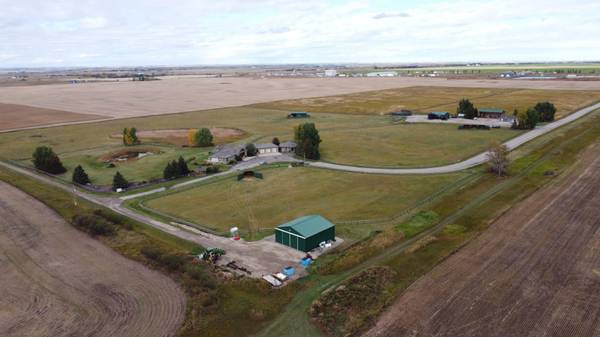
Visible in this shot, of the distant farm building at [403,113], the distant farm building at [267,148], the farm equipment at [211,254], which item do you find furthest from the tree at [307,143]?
the distant farm building at [403,113]

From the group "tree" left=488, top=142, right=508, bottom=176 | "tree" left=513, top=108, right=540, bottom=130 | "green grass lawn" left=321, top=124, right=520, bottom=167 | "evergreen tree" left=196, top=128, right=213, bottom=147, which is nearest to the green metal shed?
"green grass lawn" left=321, top=124, right=520, bottom=167

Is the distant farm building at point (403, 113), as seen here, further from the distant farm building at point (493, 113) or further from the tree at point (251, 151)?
the tree at point (251, 151)

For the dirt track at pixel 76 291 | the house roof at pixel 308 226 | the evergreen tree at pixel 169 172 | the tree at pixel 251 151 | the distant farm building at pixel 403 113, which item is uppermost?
the distant farm building at pixel 403 113

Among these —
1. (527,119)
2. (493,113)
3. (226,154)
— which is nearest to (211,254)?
(226,154)

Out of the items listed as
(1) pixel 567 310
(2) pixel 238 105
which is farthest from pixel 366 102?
(1) pixel 567 310

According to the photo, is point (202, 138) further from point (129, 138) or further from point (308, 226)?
point (308, 226)

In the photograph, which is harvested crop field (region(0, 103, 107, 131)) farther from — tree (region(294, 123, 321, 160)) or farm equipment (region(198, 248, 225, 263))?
farm equipment (region(198, 248, 225, 263))
